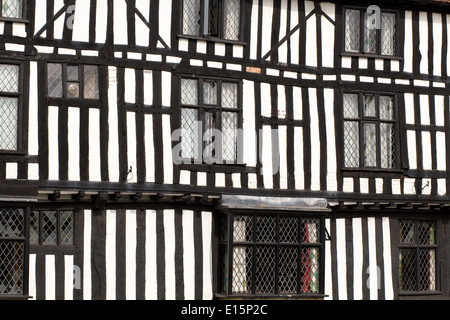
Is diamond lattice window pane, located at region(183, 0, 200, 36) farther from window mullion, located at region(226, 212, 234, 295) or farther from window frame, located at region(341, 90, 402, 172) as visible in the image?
window mullion, located at region(226, 212, 234, 295)

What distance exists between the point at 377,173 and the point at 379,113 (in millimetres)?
1166

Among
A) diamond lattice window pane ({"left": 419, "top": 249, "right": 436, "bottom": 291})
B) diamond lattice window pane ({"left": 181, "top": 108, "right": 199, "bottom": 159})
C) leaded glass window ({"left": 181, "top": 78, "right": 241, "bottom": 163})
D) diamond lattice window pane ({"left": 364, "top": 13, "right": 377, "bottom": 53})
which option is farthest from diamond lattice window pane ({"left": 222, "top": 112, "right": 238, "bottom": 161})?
diamond lattice window pane ({"left": 419, "top": 249, "right": 436, "bottom": 291})

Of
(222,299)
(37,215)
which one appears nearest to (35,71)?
(37,215)

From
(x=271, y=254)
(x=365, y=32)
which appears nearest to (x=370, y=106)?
(x=365, y=32)

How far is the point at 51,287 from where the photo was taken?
21.6 m

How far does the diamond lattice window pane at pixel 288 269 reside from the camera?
76.5 ft

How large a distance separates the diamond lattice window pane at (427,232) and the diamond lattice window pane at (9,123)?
27.5 feet

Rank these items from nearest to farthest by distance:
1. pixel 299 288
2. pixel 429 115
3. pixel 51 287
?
pixel 51 287 → pixel 299 288 → pixel 429 115

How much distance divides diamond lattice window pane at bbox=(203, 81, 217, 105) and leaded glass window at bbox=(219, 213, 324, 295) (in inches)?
82.1

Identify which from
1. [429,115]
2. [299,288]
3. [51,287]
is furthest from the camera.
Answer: [429,115]

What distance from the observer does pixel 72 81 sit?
71.9ft

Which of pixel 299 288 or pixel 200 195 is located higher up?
pixel 200 195

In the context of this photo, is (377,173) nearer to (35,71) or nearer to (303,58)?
(303,58)

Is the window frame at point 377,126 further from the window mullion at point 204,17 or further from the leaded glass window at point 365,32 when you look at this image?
the window mullion at point 204,17
